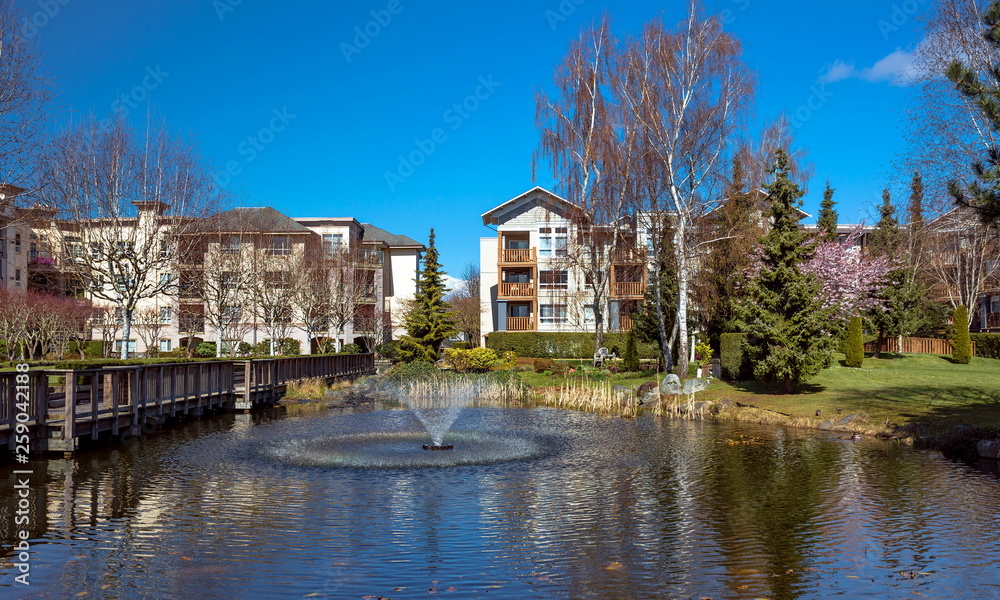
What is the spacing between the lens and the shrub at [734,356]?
29.7 metres

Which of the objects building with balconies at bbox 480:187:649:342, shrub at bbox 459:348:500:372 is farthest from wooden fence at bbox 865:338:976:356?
shrub at bbox 459:348:500:372

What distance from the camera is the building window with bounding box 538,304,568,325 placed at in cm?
5553

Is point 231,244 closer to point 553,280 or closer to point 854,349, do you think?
point 553,280

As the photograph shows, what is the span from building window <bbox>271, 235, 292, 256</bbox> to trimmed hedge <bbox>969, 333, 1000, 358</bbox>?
44886 mm

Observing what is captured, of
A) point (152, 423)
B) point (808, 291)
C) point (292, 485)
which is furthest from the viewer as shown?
point (808, 291)

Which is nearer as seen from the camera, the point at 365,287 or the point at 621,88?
the point at 621,88

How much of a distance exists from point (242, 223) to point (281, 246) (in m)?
11.9

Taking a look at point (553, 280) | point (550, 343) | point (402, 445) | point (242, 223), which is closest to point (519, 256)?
point (553, 280)

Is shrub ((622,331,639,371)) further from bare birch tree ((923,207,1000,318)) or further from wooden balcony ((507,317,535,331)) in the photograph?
wooden balcony ((507,317,535,331))

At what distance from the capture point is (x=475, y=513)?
10680mm

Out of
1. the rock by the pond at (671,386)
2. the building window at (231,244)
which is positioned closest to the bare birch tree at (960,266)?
the rock by the pond at (671,386)

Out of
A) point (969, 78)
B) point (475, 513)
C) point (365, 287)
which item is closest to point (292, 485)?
point (475, 513)

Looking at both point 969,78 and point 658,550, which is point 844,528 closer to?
point 658,550

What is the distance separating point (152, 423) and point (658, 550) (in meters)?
16.6
